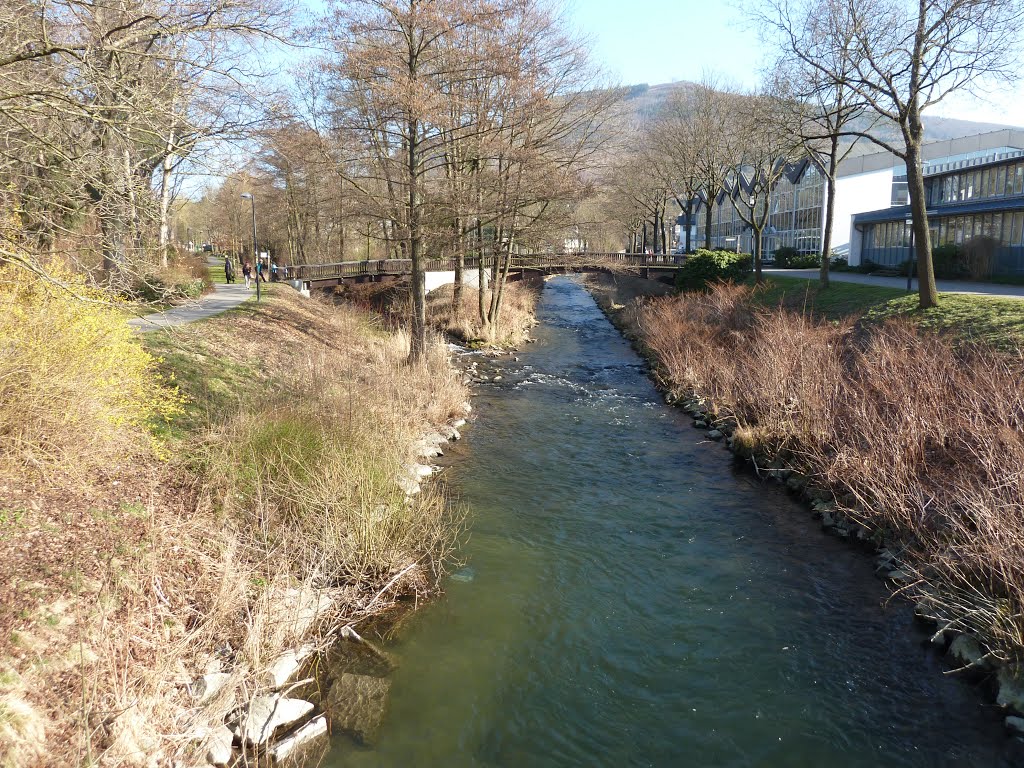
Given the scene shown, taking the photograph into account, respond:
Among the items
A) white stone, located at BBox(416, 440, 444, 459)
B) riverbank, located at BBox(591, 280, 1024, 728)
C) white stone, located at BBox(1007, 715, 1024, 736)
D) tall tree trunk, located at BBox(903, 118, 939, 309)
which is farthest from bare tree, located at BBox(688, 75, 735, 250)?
white stone, located at BBox(1007, 715, 1024, 736)

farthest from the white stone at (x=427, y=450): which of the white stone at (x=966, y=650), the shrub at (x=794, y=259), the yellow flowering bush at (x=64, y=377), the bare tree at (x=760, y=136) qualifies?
the shrub at (x=794, y=259)

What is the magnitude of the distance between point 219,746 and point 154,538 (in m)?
2.11

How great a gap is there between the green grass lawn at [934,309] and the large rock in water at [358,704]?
39.9 ft

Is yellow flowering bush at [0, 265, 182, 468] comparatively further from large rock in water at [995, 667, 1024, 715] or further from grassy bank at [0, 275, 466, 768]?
large rock in water at [995, 667, 1024, 715]

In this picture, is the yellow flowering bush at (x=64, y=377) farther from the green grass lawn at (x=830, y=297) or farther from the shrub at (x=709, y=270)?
the shrub at (x=709, y=270)

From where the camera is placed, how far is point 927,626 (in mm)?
6941

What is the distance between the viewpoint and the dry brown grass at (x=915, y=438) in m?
6.43

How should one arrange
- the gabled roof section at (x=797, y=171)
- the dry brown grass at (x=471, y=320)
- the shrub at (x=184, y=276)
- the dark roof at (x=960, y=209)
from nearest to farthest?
1. the shrub at (x=184, y=276)
2. the dry brown grass at (x=471, y=320)
3. the dark roof at (x=960, y=209)
4. the gabled roof section at (x=797, y=171)

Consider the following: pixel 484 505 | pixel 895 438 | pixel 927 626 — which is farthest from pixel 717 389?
pixel 927 626

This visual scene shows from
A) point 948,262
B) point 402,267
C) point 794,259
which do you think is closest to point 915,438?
point 948,262

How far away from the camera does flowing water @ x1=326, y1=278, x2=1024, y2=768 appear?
17.7 feet

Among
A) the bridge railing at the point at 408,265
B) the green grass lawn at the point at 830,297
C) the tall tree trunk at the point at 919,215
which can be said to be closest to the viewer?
the tall tree trunk at the point at 919,215

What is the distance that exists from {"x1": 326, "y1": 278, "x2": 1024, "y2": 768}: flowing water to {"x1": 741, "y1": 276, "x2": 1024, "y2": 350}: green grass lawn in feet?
22.9

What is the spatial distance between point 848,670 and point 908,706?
1.87ft
